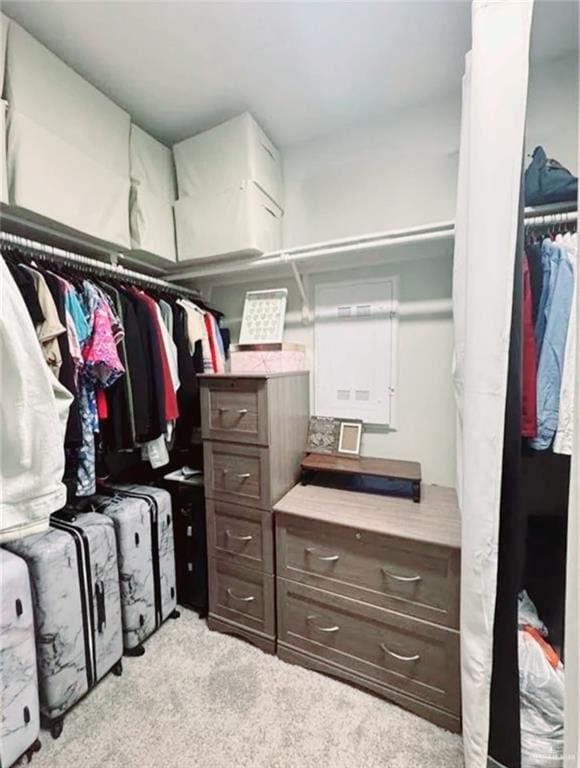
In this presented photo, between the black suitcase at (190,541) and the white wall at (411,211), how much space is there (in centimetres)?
95

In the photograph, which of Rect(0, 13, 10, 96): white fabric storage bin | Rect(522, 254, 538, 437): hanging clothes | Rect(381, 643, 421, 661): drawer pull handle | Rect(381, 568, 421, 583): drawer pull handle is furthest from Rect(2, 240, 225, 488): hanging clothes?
Rect(522, 254, 538, 437): hanging clothes

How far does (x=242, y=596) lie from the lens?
1608 mm

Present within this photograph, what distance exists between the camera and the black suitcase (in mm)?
1763

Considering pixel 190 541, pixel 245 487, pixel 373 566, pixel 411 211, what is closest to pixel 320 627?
pixel 373 566

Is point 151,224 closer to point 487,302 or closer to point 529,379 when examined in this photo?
point 487,302

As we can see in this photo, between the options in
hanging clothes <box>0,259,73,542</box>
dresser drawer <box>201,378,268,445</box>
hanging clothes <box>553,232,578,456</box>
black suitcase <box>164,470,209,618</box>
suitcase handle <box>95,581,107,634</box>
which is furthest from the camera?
black suitcase <box>164,470,209,618</box>

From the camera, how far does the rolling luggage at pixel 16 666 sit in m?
1.07

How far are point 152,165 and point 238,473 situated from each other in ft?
→ 5.29

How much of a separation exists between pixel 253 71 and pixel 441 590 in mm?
2226

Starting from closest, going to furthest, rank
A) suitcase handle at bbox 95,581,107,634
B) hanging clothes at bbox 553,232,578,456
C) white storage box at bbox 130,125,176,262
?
hanging clothes at bbox 553,232,578,456 < suitcase handle at bbox 95,581,107,634 < white storage box at bbox 130,125,176,262

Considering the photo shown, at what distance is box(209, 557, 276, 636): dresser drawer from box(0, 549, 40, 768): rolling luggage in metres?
0.73

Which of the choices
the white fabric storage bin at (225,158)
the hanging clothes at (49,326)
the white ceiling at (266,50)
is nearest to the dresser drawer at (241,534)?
the hanging clothes at (49,326)

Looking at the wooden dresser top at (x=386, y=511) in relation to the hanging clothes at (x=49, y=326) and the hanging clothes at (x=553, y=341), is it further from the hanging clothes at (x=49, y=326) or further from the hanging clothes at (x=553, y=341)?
the hanging clothes at (x=49, y=326)

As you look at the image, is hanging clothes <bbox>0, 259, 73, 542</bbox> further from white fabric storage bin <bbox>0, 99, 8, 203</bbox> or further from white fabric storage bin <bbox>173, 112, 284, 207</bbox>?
white fabric storage bin <bbox>173, 112, 284, 207</bbox>
